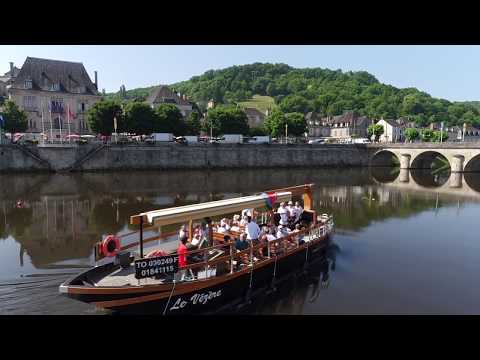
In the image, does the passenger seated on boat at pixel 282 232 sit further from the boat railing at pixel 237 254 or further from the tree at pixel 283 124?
the tree at pixel 283 124

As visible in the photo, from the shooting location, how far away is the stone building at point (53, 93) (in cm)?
6700

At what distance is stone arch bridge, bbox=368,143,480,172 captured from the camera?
208 feet

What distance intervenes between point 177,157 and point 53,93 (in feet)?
93.5

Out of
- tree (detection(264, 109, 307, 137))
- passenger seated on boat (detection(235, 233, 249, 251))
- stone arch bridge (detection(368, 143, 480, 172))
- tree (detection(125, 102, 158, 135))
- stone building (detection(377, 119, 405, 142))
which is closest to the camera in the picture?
passenger seated on boat (detection(235, 233, 249, 251))

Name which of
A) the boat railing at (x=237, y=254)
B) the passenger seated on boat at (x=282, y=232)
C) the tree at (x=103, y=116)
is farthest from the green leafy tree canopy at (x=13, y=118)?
the boat railing at (x=237, y=254)

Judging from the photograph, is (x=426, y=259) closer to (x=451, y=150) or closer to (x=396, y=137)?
(x=451, y=150)

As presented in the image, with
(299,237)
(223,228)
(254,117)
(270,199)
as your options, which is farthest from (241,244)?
(254,117)

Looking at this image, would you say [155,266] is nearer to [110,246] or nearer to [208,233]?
A: [110,246]

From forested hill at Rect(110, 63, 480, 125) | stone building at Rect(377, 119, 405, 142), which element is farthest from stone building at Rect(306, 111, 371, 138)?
forested hill at Rect(110, 63, 480, 125)

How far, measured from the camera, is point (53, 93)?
6912cm

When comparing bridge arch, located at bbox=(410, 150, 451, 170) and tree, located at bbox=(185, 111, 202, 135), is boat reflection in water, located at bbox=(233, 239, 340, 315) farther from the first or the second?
tree, located at bbox=(185, 111, 202, 135)

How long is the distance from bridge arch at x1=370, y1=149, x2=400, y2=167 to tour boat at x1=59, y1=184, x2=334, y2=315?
214ft
